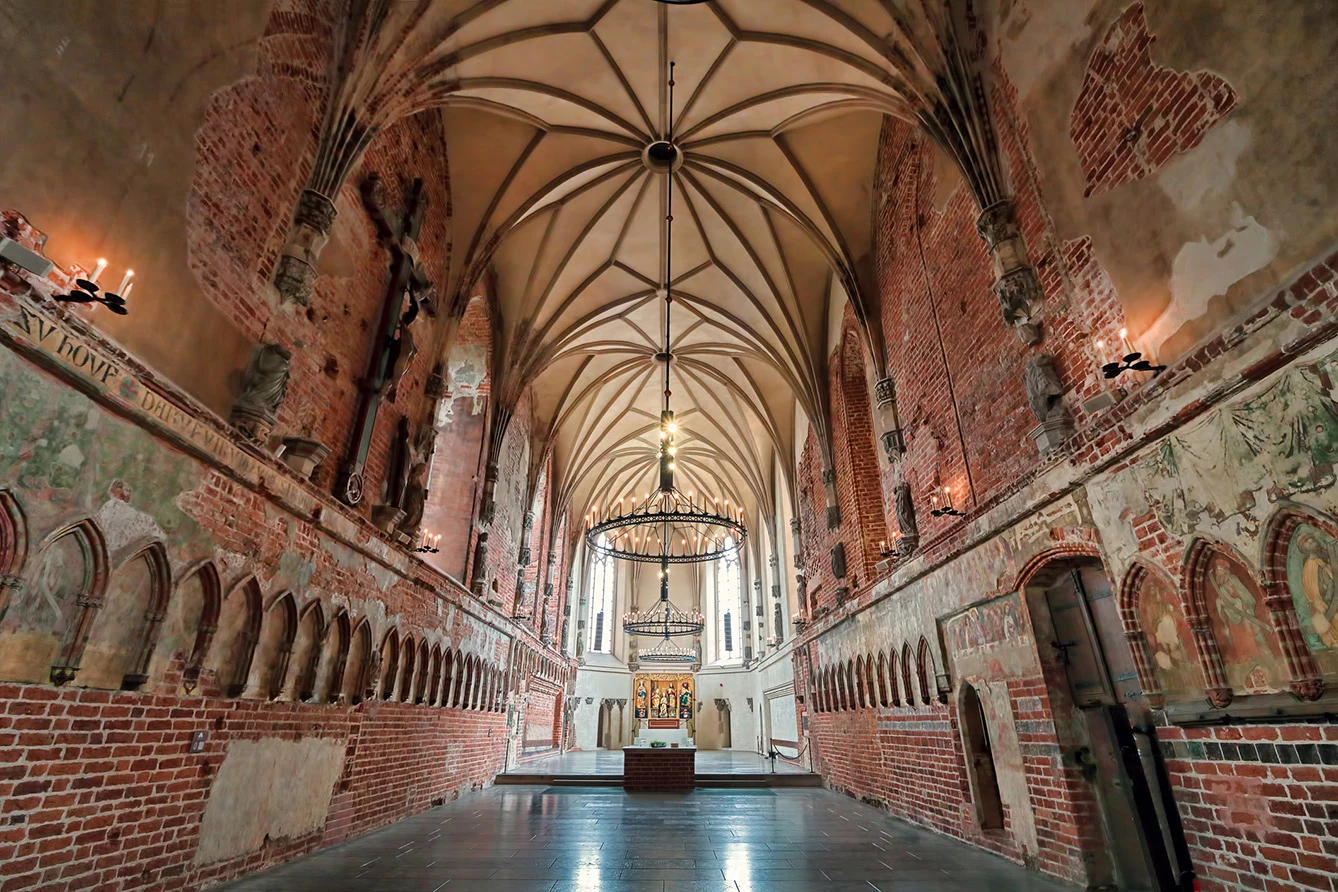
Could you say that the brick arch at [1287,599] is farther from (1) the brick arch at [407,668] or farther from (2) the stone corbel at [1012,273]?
(1) the brick arch at [407,668]

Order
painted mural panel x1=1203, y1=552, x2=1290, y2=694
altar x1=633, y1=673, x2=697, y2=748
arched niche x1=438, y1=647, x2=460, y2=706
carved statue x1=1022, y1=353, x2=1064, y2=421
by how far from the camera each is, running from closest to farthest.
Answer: painted mural panel x1=1203, y1=552, x2=1290, y2=694
carved statue x1=1022, y1=353, x2=1064, y2=421
arched niche x1=438, y1=647, x2=460, y2=706
altar x1=633, y1=673, x2=697, y2=748

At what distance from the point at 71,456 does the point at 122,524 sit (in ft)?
1.97

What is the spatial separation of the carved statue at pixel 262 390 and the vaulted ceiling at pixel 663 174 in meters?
3.69

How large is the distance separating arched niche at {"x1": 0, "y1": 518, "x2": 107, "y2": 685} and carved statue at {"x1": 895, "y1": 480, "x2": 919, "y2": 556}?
28.9ft

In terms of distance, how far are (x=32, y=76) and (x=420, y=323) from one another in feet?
20.4

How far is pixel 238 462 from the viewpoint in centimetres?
528

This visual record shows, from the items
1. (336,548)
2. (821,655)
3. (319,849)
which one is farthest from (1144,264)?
(821,655)

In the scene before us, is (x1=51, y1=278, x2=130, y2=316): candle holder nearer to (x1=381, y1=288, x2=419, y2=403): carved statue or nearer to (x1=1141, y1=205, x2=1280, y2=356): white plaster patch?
(x1=381, y1=288, x2=419, y2=403): carved statue

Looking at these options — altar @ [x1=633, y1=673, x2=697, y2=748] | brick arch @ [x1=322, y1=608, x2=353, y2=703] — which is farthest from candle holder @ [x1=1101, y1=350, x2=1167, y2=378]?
altar @ [x1=633, y1=673, x2=697, y2=748]

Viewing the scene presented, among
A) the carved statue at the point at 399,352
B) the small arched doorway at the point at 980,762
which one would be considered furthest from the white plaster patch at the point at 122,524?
the small arched doorway at the point at 980,762

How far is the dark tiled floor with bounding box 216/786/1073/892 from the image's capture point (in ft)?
16.8

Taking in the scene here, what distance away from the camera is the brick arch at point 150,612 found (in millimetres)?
4344

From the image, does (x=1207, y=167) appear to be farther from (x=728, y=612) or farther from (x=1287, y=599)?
(x=728, y=612)

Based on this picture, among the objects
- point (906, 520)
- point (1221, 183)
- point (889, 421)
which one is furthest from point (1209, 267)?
point (889, 421)
